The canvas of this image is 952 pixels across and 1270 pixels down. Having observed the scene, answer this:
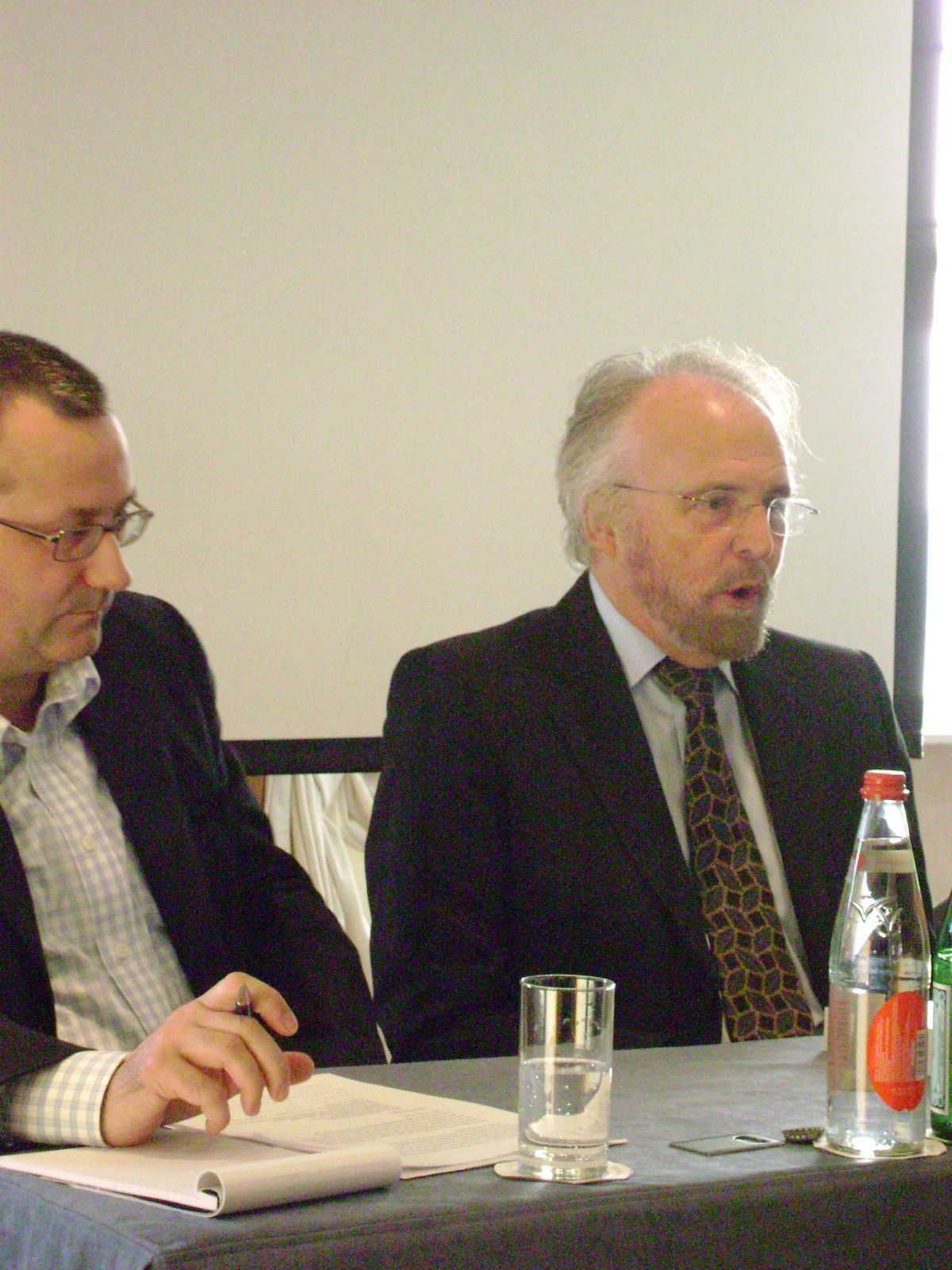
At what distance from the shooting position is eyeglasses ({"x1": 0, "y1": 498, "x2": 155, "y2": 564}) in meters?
1.66

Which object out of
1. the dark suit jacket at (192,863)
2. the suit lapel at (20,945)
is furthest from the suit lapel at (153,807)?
the suit lapel at (20,945)

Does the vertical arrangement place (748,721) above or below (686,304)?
below

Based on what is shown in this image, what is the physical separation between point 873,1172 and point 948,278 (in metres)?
3.02

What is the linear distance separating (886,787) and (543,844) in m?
0.86

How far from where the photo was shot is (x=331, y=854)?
2.94 metres

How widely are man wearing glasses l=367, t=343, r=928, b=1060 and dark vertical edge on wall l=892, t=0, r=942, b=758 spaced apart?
4.05 feet

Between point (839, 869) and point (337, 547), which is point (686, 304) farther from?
point (839, 869)

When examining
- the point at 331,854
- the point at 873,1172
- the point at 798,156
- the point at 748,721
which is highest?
the point at 798,156


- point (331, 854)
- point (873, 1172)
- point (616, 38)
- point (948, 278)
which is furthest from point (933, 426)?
point (873, 1172)

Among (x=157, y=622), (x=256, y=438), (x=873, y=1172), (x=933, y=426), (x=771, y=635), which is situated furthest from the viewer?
(x=933, y=426)

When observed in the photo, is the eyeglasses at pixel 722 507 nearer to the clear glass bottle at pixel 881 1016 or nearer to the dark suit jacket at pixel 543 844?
the dark suit jacket at pixel 543 844

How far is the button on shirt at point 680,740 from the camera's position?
2.02 metres

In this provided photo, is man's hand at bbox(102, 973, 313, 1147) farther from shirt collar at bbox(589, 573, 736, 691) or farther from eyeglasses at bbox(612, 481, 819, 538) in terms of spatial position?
eyeglasses at bbox(612, 481, 819, 538)

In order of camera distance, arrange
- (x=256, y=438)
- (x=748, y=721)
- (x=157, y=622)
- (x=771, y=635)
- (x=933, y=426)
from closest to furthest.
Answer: (x=157, y=622) < (x=748, y=721) < (x=771, y=635) < (x=256, y=438) < (x=933, y=426)
